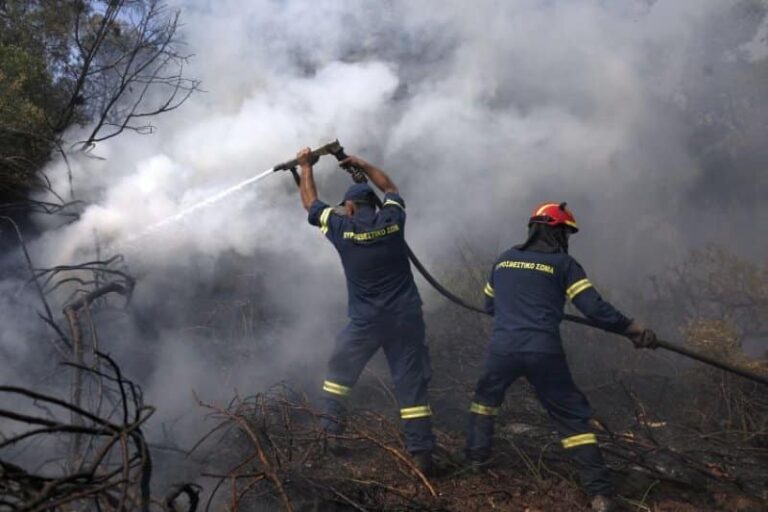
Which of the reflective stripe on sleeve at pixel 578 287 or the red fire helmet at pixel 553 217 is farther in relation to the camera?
the red fire helmet at pixel 553 217

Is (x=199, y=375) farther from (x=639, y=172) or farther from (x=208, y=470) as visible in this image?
(x=639, y=172)

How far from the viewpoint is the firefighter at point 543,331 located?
370cm

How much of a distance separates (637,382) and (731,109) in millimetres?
5715

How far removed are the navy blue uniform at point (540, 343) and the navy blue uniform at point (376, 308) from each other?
481mm

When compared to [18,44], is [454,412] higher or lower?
lower

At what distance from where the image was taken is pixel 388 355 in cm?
421

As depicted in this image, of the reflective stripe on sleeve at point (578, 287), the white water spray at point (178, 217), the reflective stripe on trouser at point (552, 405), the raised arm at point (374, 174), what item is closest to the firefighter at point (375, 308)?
the raised arm at point (374, 174)

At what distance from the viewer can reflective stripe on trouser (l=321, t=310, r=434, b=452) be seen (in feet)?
13.3

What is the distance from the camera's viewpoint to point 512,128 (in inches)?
301

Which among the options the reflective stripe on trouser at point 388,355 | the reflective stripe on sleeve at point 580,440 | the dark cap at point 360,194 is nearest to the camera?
the reflective stripe on sleeve at point 580,440

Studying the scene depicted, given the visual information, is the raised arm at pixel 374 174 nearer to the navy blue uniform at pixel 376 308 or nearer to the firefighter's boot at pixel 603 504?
the navy blue uniform at pixel 376 308

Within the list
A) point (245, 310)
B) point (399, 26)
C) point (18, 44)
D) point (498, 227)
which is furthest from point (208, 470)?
point (399, 26)

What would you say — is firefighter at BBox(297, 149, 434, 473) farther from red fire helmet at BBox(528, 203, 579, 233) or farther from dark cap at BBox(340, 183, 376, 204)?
red fire helmet at BBox(528, 203, 579, 233)

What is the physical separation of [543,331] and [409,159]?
13.5 feet
